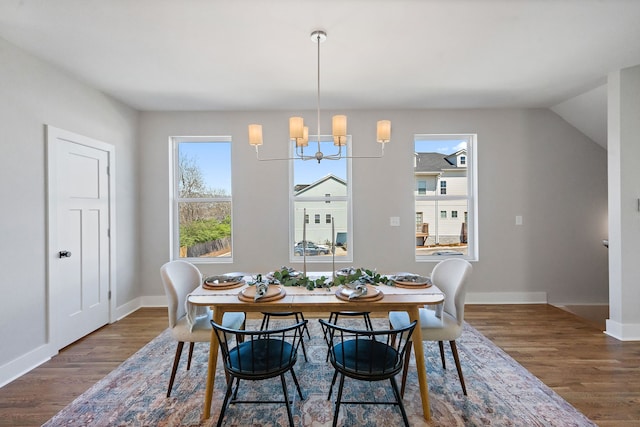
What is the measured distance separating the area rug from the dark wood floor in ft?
0.48

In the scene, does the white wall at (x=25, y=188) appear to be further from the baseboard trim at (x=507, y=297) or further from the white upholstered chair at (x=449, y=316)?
the baseboard trim at (x=507, y=297)

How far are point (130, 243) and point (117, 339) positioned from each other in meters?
1.21

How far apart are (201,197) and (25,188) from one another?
176 cm

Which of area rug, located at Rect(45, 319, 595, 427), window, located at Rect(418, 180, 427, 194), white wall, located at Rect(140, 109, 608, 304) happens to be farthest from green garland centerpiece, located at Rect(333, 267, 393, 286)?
window, located at Rect(418, 180, 427, 194)

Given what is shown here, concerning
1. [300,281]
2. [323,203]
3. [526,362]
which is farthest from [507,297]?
[300,281]

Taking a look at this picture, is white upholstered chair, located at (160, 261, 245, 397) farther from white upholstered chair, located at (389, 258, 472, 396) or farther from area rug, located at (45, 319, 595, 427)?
white upholstered chair, located at (389, 258, 472, 396)

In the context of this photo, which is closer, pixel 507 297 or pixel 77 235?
pixel 77 235

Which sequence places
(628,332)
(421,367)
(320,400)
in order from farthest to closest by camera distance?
(628,332), (320,400), (421,367)

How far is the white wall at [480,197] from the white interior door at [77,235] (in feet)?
2.07

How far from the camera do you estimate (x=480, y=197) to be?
375 centimetres

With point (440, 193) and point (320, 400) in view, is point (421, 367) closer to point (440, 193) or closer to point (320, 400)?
point (320, 400)

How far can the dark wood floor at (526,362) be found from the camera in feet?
6.04

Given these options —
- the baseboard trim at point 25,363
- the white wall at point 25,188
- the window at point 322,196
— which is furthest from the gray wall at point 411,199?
the baseboard trim at point 25,363

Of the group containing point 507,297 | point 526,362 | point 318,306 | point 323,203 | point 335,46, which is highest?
point 335,46
